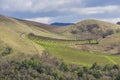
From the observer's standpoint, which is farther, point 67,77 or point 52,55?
point 52,55

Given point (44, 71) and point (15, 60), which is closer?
point (44, 71)

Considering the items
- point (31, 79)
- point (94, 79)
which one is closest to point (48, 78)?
point (31, 79)

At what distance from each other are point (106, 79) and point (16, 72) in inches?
1296

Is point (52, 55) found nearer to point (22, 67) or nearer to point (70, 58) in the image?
Answer: point (70, 58)

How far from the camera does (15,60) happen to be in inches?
6737

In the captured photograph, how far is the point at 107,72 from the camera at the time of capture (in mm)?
165000

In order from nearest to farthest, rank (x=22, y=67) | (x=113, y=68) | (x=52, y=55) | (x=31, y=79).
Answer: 1. (x=31, y=79)
2. (x=22, y=67)
3. (x=113, y=68)
4. (x=52, y=55)

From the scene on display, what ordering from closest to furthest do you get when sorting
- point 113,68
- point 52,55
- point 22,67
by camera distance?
point 22,67, point 113,68, point 52,55

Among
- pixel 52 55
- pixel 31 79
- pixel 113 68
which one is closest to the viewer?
pixel 31 79

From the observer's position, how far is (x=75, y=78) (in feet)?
511

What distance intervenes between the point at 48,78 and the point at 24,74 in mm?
9352

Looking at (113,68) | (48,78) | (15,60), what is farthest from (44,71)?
(113,68)

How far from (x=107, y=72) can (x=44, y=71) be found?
81.3 ft

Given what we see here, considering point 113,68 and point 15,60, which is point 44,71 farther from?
point 113,68
